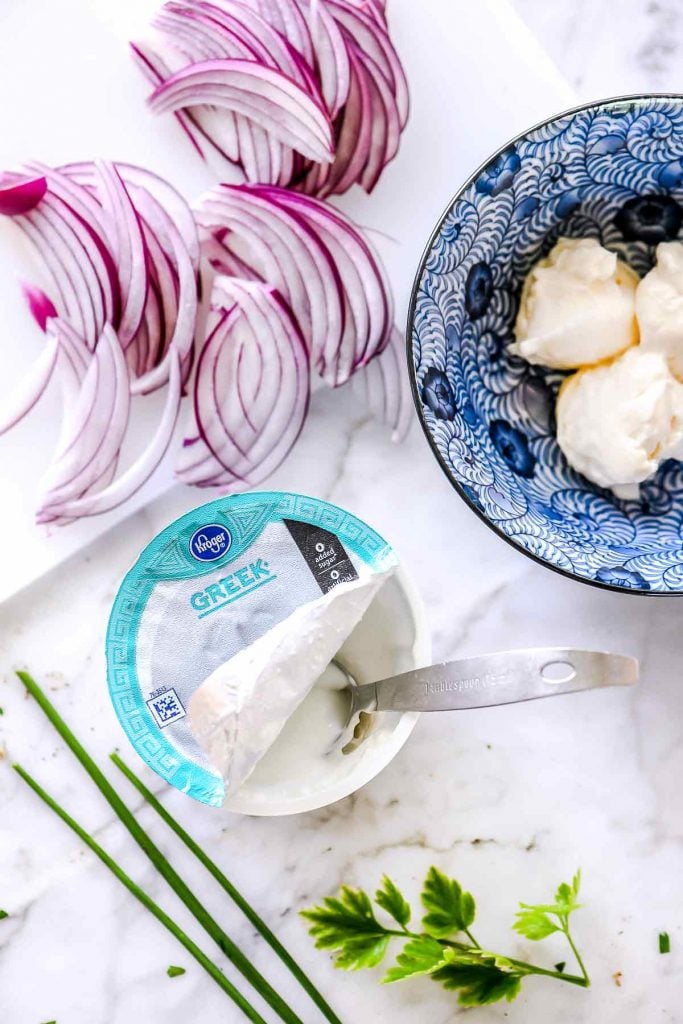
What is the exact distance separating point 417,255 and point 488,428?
20 cm

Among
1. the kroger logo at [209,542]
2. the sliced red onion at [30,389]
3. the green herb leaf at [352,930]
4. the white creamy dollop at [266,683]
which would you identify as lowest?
the green herb leaf at [352,930]

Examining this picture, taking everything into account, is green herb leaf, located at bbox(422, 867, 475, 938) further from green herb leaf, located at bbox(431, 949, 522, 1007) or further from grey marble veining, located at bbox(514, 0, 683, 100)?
grey marble veining, located at bbox(514, 0, 683, 100)

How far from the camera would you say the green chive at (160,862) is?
3.33 feet

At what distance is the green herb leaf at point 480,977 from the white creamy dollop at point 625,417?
0.50 m

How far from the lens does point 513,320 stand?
104 cm

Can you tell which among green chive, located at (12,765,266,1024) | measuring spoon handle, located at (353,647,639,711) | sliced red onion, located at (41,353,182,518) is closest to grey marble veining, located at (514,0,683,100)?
sliced red onion, located at (41,353,182,518)

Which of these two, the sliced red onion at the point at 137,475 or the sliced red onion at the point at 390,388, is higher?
the sliced red onion at the point at 137,475

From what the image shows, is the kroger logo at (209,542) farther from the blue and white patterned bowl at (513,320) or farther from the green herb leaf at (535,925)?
the green herb leaf at (535,925)

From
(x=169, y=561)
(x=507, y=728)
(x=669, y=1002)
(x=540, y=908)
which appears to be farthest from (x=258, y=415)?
(x=669, y=1002)

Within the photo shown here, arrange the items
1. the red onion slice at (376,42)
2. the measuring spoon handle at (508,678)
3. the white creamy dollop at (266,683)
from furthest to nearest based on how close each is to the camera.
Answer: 1. the red onion slice at (376,42)
2. the white creamy dollop at (266,683)
3. the measuring spoon handle at (508,678)

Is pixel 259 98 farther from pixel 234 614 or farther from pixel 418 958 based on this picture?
pixel 418 958

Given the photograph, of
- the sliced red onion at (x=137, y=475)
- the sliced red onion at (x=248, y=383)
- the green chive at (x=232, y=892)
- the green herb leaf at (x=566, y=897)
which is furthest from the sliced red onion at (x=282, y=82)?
the green herb leaf at (x=566, y=897)

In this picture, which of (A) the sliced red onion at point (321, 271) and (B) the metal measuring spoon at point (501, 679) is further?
(A) the sliced red onion at point (321, 271)

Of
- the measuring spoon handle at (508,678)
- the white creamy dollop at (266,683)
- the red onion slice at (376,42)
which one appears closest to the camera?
the measuring spoon handle at (508,678)
